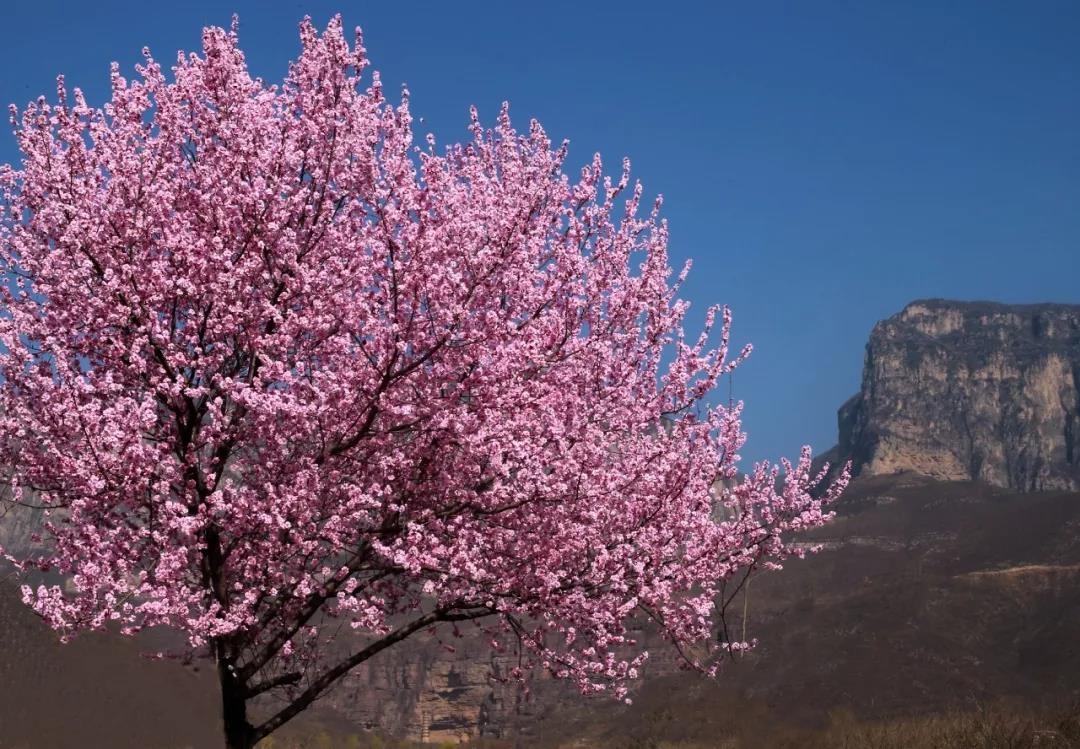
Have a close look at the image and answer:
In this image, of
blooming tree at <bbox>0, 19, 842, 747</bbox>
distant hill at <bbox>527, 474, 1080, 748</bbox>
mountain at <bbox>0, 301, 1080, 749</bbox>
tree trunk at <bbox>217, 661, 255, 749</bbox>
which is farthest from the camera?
distant hill at <bbox>527, 474, 1080, 748</bbox>

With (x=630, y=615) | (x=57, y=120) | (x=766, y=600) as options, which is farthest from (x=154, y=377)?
(x=766, y=600)

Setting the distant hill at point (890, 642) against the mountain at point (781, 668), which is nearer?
the mountain at point (781, 668)

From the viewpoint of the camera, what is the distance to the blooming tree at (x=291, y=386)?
13.7 metres

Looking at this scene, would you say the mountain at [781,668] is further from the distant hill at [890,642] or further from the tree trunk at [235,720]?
the tree trunk at [235,720]

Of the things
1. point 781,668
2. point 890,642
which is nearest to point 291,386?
point 781,668

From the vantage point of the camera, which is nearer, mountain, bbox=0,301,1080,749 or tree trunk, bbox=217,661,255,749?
tree trunk, bbox=217,661,255,749

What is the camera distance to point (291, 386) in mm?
14125

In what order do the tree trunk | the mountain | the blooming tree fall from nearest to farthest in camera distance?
the blooming tree, the tree trunk, the mountain

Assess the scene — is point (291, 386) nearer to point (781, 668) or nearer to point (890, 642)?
point (781, 668)

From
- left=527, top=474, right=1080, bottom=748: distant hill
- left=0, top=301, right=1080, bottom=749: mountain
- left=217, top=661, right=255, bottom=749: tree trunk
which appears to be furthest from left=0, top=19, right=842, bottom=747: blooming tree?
left=527, top=474, right=1080, bottom=748: distant hill

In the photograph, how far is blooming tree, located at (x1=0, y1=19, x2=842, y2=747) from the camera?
13664 millimetres

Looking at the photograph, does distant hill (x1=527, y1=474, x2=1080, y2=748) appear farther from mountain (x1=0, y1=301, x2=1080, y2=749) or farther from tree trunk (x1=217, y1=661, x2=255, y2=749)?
tree trunk (x1=217, y1=661, x2=255, y2=749)

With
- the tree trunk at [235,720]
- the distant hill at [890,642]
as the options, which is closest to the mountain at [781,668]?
the distant hill at [890,642]

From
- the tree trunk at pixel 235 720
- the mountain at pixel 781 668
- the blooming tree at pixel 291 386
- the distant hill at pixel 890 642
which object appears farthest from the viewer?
the distant hill at pixel 890 642
